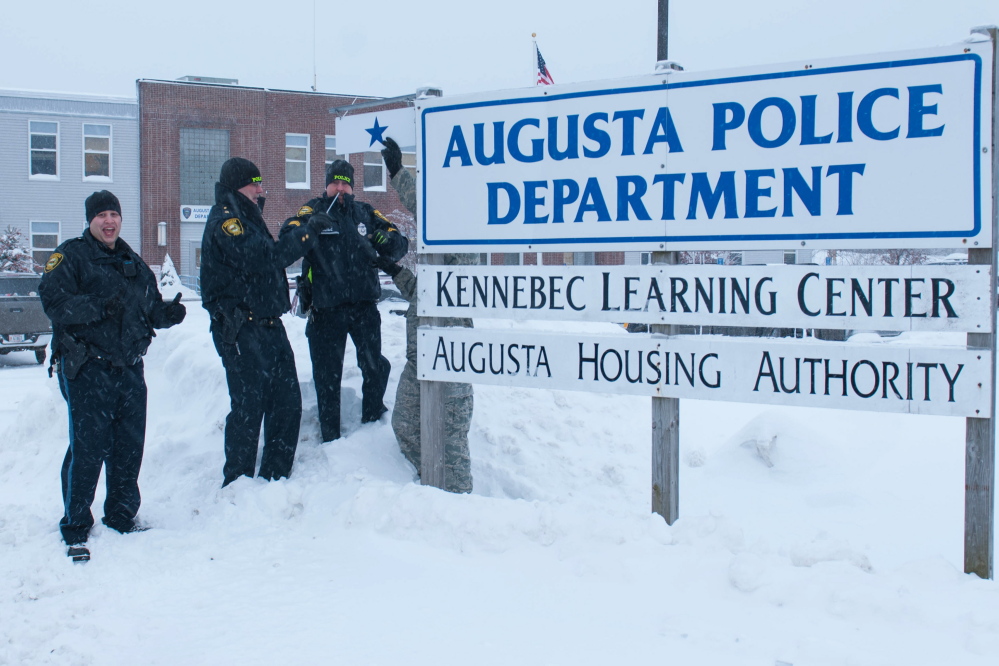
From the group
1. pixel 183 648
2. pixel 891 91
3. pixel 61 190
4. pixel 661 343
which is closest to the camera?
pixel 183 648

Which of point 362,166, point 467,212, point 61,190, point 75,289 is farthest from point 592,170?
point 61,190

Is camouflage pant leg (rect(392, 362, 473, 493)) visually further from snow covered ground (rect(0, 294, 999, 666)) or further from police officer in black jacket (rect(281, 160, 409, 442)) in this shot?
police officer in black jacket (rect(281, 160, 409, 442))

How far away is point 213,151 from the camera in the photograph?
31047mm

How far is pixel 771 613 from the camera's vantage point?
10.8ft

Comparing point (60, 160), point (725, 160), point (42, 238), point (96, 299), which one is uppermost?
point (60, 160)

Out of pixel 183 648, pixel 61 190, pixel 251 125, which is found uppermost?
pixel 251 125

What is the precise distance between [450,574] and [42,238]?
30.7 meters

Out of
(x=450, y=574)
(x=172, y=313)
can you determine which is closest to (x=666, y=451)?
(x=450, y=574)

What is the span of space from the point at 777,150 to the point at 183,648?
330cm

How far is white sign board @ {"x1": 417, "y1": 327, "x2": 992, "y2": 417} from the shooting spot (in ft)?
11.9

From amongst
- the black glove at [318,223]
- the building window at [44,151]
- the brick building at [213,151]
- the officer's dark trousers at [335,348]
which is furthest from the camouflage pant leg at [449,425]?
the building window at [44,151]

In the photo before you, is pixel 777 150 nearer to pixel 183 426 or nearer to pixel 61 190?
pixel 183 426

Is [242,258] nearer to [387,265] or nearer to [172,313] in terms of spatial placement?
[172,313]

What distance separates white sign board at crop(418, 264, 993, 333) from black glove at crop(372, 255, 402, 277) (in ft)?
1.38
